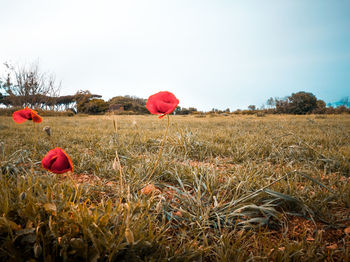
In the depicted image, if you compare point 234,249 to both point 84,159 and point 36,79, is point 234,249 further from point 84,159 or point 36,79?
point 36,79

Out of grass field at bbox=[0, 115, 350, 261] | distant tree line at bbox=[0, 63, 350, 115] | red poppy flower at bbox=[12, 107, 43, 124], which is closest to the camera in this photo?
grass field at bbox=[0, 115, 350, 261]

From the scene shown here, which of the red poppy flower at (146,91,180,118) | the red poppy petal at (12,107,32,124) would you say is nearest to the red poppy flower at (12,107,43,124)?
the red poppy petal at (12,107,32,124)

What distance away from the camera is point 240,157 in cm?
201

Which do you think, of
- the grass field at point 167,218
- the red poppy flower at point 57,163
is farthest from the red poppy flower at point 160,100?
the red poppy flower at point 57,163

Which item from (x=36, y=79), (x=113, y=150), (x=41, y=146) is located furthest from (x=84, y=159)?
(x=36, y=79)

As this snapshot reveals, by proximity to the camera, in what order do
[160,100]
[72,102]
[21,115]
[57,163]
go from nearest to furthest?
[57,163] → [160,100] → [21,115] → [72,102]

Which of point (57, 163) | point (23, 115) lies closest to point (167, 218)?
point (57, 163)

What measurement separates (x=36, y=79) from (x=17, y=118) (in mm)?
9540

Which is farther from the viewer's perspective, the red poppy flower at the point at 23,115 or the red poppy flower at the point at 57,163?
the red poppy flower at the point at 23,115

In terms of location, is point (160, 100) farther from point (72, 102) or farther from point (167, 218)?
point (72, 102)

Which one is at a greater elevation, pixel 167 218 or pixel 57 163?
pixel 57 163

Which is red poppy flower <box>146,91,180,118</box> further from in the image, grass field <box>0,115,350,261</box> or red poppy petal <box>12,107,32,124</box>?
red poppy petal <box>12,107,32,124</box>

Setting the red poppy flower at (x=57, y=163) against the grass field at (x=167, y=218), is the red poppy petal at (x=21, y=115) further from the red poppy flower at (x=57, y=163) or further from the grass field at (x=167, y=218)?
the red poppy flower at (x=57, y=163)

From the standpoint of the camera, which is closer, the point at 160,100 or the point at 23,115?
the point at 160,100
